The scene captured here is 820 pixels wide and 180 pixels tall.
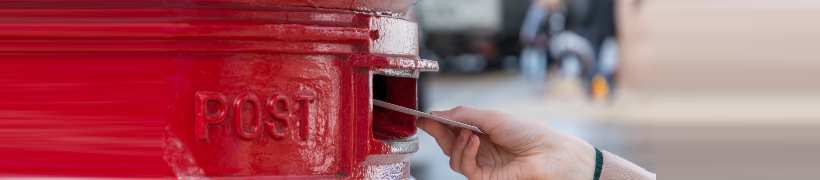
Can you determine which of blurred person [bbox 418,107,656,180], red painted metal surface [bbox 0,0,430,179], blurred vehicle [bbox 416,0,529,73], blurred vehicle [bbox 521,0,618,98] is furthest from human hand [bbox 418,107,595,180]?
blurred vehicle [bbox 416,0,529,73]

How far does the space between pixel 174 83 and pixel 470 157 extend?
2.21ft

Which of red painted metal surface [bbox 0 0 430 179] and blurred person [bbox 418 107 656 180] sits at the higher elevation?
red painted metal surface [bbox 0 0 430 179]

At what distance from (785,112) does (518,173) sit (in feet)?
1.83

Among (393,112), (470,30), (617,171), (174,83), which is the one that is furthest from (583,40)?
(174,83)

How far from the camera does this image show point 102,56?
124 cm

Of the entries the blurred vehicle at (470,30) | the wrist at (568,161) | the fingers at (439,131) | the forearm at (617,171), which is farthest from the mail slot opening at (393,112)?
the blurred vehicle at (470,30)

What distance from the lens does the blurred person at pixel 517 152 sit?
5.73ft

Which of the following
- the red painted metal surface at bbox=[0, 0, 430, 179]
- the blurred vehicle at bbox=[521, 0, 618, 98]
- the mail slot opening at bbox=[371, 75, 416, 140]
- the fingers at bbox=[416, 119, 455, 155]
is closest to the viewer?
the red painted metal surface at bbox=[0, 0, 430, 179]

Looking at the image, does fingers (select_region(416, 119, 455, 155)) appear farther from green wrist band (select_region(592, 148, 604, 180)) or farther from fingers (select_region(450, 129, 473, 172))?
green wrist band (select_region(592, 148, 604, 180))

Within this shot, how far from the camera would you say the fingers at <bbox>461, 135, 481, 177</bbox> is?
5.68 ft

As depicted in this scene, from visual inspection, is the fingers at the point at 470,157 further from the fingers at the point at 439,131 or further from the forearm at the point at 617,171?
the forearm at the point at 617,171

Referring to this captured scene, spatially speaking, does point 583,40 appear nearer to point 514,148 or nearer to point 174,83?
point 514,148

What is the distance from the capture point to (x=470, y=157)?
1.78 meters

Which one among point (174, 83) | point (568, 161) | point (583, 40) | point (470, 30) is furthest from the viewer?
point (470, 30)
